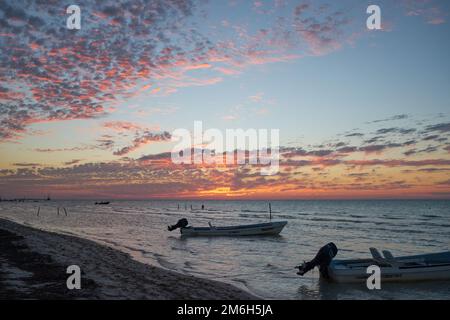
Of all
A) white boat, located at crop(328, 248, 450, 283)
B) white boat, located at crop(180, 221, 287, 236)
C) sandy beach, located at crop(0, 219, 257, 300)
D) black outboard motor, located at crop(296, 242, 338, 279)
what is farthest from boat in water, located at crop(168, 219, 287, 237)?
black outboard motor, located at crop(296, 242, 338, 279)

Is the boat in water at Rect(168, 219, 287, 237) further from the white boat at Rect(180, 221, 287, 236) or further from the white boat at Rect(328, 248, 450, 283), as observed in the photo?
the white boat at Rect(328, 248, 450, 283)

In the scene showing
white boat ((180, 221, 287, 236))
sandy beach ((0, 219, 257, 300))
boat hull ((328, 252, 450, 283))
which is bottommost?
white boat ((180, 221, 287, 236))

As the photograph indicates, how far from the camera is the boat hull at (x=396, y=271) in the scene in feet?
65.7

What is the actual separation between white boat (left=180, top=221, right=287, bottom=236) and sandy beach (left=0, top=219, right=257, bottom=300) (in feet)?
73.8

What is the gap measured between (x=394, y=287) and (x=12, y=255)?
22.0m

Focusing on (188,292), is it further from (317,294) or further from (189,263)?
(189,263)

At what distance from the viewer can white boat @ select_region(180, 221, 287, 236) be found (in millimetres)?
46375

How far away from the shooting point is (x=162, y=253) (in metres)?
31.9

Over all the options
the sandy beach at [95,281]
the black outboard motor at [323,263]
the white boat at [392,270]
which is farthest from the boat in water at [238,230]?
the black outboard motor at [323,263]

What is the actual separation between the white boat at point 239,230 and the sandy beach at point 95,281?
2249 centimetres

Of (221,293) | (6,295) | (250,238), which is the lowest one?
(250,238)

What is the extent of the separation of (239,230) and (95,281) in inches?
1207

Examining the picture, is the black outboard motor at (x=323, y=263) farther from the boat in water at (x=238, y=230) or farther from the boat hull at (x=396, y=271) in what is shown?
the boat in water at (x=238, y=230)

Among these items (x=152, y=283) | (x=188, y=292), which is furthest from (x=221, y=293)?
(x=152, y=283)
